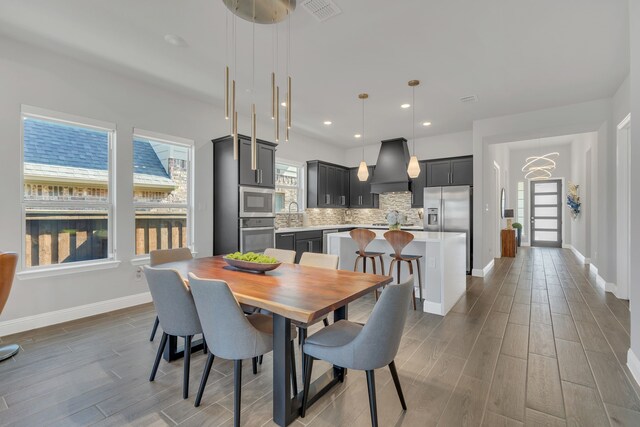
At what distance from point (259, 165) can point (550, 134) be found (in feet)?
16.3

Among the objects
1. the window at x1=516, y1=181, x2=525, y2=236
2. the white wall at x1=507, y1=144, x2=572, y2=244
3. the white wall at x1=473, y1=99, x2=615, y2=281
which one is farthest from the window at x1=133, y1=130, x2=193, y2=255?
the window at x1=516, y1=181, x2=525, y2=236

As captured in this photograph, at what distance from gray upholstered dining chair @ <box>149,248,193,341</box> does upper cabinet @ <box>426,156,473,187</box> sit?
5.28 m

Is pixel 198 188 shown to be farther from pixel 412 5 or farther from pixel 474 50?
pixel 474 50

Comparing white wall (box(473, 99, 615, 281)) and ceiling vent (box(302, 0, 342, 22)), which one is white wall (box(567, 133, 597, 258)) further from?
ceiling vent (box(302, 0, 342, 22))

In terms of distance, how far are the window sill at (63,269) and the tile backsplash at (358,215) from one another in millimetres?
3193

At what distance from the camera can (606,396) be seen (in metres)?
2.02

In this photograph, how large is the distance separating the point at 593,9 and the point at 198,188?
4859 mm

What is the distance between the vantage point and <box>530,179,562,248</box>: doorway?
388 inches

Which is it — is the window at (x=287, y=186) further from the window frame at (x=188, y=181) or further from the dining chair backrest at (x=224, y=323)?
the dining chair backrest at (x=224, y=323)

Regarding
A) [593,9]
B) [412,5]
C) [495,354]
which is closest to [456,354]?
[495,354]

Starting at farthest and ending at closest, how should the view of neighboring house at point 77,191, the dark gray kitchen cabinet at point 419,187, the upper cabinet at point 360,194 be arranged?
the upper cabinet at point 360,194 → the dark gray kitchen cabinet at point 419,187 → the view of neighboring house at point 77,191

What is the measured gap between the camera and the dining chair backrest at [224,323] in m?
1.61

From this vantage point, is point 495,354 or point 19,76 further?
point 19,76

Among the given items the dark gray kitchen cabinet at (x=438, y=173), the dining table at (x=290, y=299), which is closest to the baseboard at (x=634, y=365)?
the dining table at (x=290, y=299)
